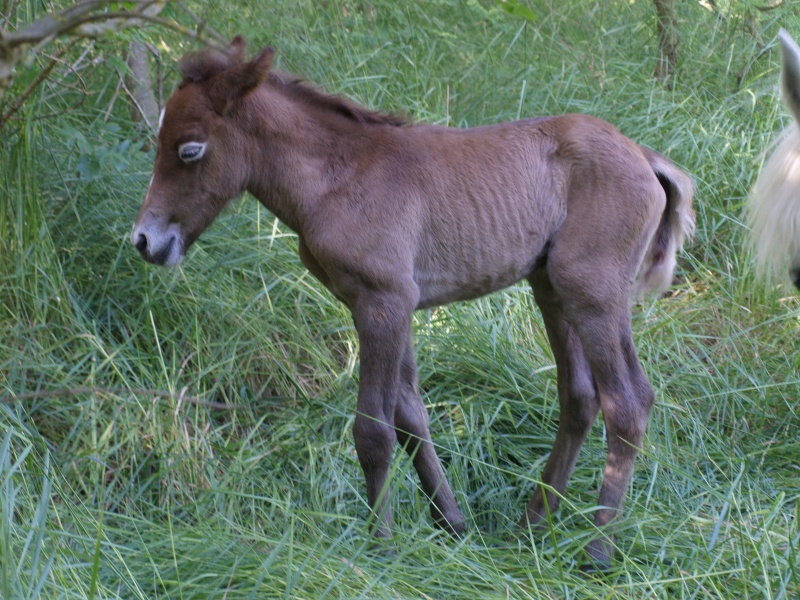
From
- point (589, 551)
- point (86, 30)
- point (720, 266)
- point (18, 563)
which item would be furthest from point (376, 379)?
point (720, 266)

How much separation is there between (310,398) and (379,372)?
1.23 meters

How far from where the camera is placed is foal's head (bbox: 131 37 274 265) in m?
3.37

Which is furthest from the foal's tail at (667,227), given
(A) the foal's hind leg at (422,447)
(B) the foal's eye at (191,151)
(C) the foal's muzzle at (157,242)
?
(C) the foal's muzzle at (157,242)

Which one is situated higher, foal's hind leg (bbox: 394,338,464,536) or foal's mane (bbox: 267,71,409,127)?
foal's mane (bbox: 267,71,409,127)

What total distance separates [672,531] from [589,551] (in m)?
0.34

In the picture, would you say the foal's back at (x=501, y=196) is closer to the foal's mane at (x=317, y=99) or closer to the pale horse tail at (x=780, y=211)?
the foal's mane at (x=317, y=99)

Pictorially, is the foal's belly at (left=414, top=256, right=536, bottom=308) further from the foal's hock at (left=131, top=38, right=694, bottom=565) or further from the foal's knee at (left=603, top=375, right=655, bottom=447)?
the foal's knee at (left=603, top=375, right=655, bottom=447)

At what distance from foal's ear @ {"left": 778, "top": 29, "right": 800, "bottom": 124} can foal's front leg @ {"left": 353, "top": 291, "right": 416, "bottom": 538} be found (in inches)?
64.1

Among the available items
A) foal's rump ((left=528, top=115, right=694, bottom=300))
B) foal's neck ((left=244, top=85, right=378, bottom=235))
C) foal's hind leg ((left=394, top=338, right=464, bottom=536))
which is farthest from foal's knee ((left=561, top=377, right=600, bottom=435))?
foal's neck ((left=244, top=85, right=378, bottom=235))

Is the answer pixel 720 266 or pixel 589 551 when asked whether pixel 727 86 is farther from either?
pixel 589 551

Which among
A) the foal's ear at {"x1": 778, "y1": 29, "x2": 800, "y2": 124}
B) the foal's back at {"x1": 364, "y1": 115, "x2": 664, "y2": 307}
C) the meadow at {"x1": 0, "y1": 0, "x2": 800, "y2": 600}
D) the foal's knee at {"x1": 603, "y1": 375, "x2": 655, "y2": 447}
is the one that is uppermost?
the foal's ear at {"x1": 778, "y1": 29, "x2": 800, "y2": 124}

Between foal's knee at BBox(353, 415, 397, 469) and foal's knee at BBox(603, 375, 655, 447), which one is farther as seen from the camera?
foal's knee at BBox(603, 375, 655, 447)

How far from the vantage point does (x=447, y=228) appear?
3572 mm

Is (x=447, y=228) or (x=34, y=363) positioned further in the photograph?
(x=34, y=363)
